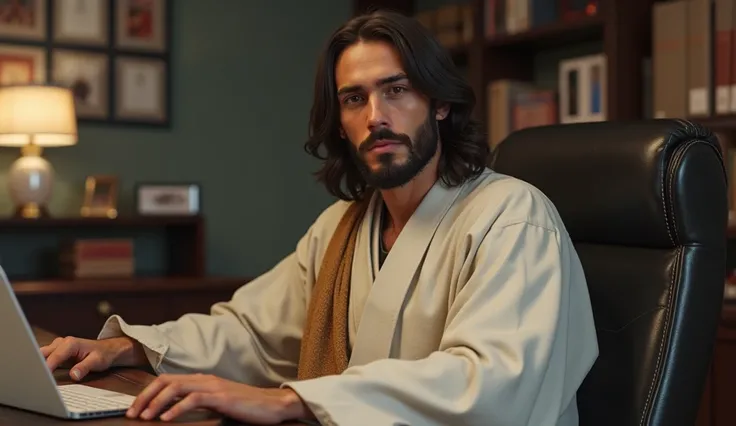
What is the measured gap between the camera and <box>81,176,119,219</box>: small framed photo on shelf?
355cm

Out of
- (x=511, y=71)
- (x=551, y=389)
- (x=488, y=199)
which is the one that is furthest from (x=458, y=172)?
(x=511, y=71)

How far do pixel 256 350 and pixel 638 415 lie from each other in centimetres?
73

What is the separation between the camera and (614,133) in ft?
5.31

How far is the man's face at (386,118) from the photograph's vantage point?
165 cm

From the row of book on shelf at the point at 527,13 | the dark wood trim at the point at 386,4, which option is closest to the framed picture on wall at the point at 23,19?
the dark wood trim at the point at 386,4

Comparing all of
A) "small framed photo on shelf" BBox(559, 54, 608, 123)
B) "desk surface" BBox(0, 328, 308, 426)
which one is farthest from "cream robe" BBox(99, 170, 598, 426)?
"small framed photo on shelf" BBox(559, 54, 608, 123)

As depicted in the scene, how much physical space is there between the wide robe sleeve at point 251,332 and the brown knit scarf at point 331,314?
98mm

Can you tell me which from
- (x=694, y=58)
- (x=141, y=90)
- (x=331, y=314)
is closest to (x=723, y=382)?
(x=694, y=58)

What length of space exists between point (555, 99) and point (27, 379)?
8.21 ft

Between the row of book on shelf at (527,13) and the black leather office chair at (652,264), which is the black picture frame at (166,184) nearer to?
the row of book on shelf at (527,13)

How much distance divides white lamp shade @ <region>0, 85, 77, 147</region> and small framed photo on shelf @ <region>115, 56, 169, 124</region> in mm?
435

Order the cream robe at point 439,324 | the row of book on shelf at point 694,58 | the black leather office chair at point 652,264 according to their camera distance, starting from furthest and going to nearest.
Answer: the row of book on shelf at point 694,58 → the black leather office chair at point 652,264 → the cream robe at point 439,324

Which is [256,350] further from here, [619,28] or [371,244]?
[619,28]

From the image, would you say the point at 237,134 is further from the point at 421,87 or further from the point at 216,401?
the point at 216,401
